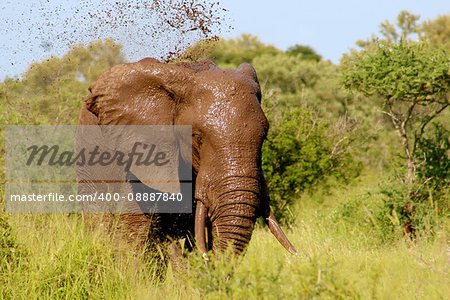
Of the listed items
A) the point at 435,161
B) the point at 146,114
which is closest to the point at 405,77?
the point at 435,161

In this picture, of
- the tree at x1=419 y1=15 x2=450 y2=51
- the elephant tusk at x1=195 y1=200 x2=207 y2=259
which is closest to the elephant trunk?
the elephant tusk at x1=195 y1=200 x2=207 y2=259

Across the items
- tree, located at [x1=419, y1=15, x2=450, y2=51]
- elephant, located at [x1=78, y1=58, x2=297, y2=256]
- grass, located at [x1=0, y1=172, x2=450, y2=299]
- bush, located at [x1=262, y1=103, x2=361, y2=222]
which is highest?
tree, located at [x1=419, y1=15, x2=450, y2=51]

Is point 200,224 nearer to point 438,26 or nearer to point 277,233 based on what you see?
point 277,233

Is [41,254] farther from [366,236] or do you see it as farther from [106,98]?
[366,236]

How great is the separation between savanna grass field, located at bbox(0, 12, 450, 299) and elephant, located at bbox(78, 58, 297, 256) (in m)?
0.26

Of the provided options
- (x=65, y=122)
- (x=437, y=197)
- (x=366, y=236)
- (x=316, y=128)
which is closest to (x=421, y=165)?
(x=437, y=197)

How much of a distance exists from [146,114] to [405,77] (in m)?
5.95

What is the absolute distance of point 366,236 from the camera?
11.1 meters

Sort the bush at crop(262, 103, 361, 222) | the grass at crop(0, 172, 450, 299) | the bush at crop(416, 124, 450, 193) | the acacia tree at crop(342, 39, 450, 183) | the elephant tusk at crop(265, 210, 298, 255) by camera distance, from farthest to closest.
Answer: the bush at crop(262, 103, 361, 222)
the acacia tree at crop(342, 39, 450, 183)
the bush at crop(416, 124, 450, 193)
the elephant tusk at crop(265, 210, 298, 255)
the grass at crop(0, 172, 450, 299)

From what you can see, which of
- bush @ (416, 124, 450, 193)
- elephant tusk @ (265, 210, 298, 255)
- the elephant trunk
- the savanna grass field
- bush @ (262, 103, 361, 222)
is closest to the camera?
the savanna grass field

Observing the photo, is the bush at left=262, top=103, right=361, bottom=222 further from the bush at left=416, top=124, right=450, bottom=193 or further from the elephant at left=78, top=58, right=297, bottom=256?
the elephant at left=78, top=58, right=297, bottom=256

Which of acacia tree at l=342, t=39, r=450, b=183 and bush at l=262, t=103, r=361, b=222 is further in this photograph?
bush at l=262, t=103, r=361, b=222

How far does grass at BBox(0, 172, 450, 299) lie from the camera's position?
500 cm

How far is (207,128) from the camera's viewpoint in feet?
21.8
